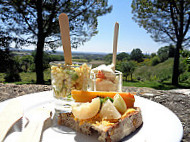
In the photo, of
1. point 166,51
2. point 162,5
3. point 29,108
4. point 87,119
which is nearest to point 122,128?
point 87,119

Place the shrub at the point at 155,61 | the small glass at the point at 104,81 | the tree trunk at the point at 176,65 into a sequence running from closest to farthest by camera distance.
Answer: the small glass at the point at 104,81 < the tree trunk at the point at 176,65 < the shrub at the point at 155,61

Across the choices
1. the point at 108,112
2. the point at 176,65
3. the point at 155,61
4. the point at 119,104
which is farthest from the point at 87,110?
the point at 155,61

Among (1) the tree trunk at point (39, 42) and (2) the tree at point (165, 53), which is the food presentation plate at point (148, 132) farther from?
(2) the tree at point (165, 53)

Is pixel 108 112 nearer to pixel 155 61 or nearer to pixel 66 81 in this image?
pixel 66 81

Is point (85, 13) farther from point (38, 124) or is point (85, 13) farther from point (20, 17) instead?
point (38, 124)

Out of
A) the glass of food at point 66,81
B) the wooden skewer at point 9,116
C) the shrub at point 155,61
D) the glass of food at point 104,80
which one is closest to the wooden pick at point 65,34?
the glass of food at point 66,81

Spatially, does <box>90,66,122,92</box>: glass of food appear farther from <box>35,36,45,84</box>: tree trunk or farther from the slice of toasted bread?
<box>35,36,45,84</box>: tree trunk
